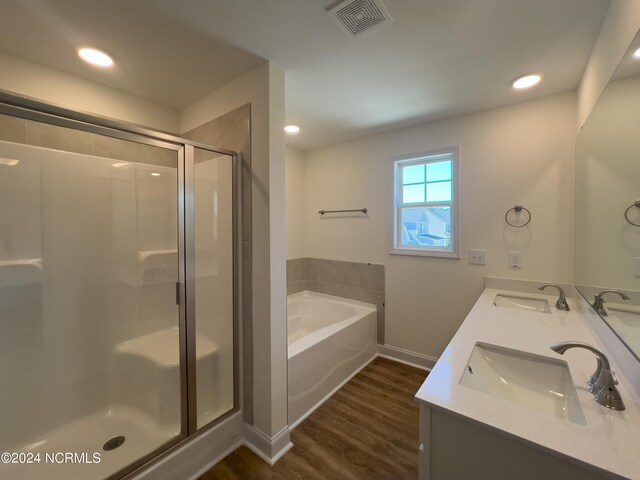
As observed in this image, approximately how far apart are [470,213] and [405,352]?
1537 millimetres

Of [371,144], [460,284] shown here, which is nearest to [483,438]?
[460,284]

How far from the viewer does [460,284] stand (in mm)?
2465

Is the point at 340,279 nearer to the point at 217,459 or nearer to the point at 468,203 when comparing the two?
the point at 468,203

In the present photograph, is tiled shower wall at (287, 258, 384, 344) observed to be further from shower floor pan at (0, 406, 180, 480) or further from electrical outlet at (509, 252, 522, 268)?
shower floor pan at (0, 406, 180, 480)

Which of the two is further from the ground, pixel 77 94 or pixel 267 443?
pixel 77 94

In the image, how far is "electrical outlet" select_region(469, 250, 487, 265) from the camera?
2349 millimetres

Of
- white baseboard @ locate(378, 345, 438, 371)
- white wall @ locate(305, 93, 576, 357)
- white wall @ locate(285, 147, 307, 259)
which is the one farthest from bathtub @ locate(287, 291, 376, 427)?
white wall @ locate(285, 147, 307, 259)

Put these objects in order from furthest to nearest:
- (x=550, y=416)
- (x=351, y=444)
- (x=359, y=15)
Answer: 1. (x=351, y=444)
2. (x=359, y=15)
3. (x=550, y=416)

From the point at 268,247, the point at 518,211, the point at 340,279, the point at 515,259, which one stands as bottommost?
the point at 340,279

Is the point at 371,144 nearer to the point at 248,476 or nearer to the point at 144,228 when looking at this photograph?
the point at 144,228

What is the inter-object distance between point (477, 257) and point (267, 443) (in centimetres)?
217

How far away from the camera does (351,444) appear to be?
177 centimetres

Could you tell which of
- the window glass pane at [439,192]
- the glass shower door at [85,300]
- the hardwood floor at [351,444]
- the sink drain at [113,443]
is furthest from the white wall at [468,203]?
the sink drain at [113,443]

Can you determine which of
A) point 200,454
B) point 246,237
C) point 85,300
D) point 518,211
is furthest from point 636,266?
point 85,300
